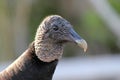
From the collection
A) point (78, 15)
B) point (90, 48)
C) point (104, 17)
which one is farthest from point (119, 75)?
point (78, 15)

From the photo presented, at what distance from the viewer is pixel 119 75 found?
983 cm

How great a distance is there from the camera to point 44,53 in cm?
425

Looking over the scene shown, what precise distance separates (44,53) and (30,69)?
166 millimetres

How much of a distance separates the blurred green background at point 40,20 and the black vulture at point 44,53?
863 centimetres

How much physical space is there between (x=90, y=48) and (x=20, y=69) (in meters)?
9.67

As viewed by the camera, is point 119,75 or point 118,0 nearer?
point 119,75

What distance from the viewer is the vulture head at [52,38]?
13.9 feet

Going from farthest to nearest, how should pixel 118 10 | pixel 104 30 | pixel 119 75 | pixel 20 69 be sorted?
pixel 104 30 → pixel 118 10 → pixel 119 75 → pixel 20 69

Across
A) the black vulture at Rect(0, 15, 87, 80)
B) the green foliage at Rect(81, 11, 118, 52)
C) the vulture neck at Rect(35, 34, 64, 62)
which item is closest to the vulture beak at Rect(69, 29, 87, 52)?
the black vulture at Rect(0, 15, 87, 80)

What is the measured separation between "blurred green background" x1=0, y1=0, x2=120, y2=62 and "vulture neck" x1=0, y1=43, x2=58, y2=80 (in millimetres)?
8621

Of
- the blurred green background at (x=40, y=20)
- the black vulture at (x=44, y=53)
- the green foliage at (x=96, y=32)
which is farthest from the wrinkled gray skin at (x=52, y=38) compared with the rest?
the green foliage at (x=96, y=32)

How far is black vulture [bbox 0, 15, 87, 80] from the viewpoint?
13.9 ft

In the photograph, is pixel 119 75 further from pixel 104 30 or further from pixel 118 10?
pixel 104 30

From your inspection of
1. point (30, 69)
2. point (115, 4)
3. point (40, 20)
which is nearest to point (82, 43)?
point (30, 69)
